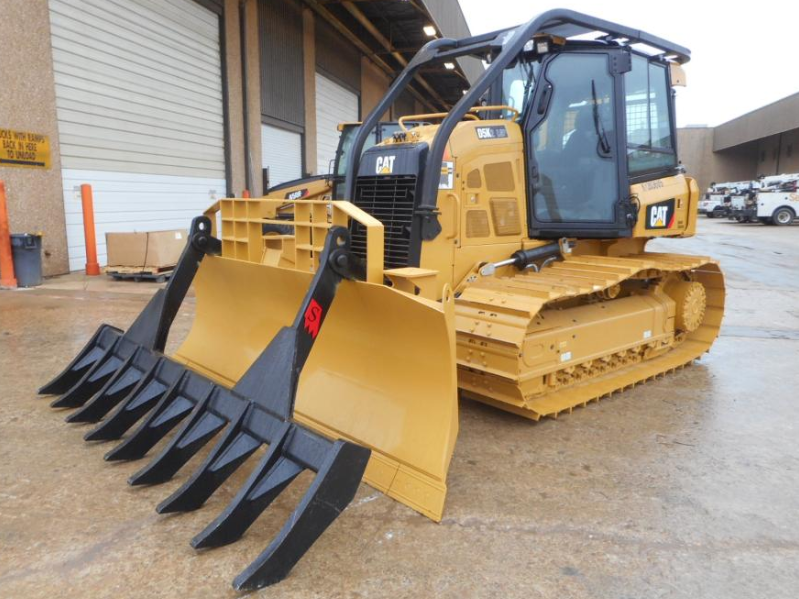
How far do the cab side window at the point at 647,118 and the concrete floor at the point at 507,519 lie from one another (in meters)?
2.12

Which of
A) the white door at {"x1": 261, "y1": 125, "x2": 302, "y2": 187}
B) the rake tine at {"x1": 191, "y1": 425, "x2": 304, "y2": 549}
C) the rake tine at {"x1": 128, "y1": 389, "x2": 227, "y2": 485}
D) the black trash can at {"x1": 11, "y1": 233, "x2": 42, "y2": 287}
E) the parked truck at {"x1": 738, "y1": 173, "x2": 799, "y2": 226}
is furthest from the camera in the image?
the parked truck at {"x1": 738, "y1": 173, "x2": 799, "y2": 226}

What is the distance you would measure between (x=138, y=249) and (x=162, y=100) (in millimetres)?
3509

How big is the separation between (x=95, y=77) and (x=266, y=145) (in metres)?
5.48

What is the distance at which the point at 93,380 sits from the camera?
384 cm

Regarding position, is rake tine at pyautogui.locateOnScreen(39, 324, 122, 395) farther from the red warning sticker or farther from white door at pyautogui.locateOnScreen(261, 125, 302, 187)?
white door at pyautogui.locateOnScreen(261, 125, 302, 187)

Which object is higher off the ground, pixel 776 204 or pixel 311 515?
pixel 776 204

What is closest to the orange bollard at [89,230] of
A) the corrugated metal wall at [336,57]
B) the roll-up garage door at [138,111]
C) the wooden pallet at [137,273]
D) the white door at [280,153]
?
the roll-up garage door at [138,111]

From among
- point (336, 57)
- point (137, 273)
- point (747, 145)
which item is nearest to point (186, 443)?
point (137, 273)

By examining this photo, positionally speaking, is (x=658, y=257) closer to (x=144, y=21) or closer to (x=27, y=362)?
(x=27, y=362)

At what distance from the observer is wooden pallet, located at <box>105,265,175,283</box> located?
9.33 meters

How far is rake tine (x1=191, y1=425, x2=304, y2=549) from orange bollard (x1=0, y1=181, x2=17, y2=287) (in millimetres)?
7559

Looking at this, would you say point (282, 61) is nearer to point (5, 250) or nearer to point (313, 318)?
point (5, 250)

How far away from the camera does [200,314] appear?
4605 millimetres

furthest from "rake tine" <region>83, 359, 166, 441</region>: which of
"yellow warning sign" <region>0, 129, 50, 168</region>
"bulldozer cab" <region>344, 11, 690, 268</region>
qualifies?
"yellow warning sign" <region>0, 129, 50, 168</region>
